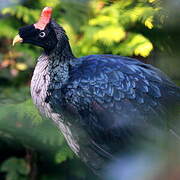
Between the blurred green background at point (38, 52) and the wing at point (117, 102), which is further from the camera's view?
the blurred green background at point (38, 52)

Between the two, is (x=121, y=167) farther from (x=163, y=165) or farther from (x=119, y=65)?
(x=163, y=165)

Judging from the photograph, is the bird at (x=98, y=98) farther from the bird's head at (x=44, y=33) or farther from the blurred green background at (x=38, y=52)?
the blurred green background at (x=38, y=52)

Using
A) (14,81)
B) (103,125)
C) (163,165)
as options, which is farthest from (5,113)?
(163,165)

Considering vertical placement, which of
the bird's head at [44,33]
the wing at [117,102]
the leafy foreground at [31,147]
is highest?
the bird's head at [44,33]

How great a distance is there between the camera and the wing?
219cm

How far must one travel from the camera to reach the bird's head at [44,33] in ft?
7.29

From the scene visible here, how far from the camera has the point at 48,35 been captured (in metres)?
2.26

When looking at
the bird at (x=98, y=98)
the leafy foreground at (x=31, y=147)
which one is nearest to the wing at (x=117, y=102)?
the bird at (x=98, y=98)

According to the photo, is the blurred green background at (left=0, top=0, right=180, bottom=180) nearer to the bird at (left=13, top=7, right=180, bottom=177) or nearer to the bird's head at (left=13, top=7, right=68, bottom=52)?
the bird at (left=13, top=7, right=180, bottom=177)

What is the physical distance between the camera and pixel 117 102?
87.3 inches

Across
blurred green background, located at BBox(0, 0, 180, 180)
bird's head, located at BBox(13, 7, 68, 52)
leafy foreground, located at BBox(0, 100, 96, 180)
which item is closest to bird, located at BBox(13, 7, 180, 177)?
bird's head, located at BBox(13, 7, 68, 52)

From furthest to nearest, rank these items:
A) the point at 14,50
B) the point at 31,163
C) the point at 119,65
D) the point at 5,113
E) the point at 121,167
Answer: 1. the point at 14,50
2. the point at 31,163
3. the point at 5,113
4. the point at 119,65
5. the point at 121,167

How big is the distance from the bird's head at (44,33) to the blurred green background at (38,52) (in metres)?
0.40

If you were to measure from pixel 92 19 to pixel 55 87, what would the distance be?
98cm
